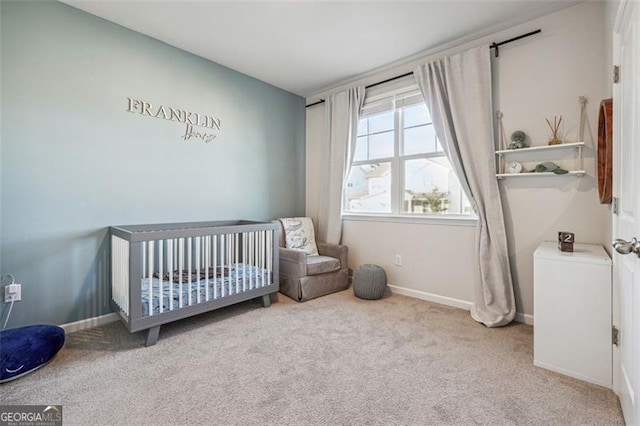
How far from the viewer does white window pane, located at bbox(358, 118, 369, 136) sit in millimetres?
3613

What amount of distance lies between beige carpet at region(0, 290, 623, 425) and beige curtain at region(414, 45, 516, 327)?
249 millimetres

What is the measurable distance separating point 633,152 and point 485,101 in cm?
155

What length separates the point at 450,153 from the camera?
276cm

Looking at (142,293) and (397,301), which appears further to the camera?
(397,301)

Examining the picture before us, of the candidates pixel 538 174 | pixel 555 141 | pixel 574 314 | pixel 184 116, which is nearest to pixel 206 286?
pixel 184 116

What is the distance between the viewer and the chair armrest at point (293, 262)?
3021 mm

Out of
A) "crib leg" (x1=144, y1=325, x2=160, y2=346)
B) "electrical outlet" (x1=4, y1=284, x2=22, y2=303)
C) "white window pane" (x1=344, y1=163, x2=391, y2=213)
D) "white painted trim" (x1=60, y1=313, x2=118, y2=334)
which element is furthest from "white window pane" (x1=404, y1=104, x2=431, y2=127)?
"electrical outlet" (x1=4, y1=284, x2=22, y2=303)

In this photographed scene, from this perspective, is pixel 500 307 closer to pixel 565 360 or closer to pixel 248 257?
pixel 565 360

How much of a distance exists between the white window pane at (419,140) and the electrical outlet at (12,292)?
3.52m

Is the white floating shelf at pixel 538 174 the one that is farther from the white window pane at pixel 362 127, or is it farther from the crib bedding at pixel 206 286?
the crib bedding at pixel 206 286

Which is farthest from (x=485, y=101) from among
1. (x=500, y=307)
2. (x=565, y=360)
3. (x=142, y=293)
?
(x=142, y=293)

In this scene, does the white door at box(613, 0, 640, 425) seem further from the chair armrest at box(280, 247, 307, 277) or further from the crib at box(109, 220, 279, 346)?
the crib at box(109, 220, 279, 346)

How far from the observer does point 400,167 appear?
10.8 feet

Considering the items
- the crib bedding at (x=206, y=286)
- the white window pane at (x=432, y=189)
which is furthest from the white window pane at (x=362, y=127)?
the crib bedding at (x=206, y=286)
